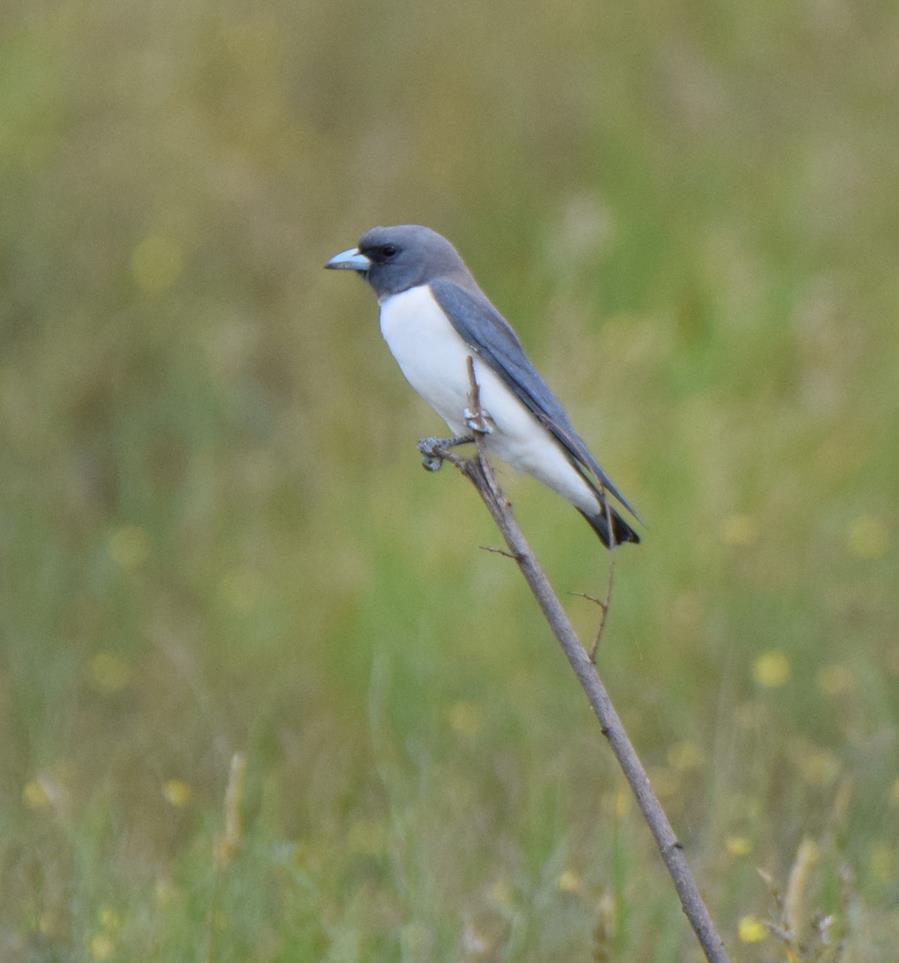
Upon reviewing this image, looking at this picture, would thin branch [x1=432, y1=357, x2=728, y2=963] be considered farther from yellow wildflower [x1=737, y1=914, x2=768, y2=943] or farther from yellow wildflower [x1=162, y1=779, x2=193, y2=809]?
yellow wildflower [x1=162, y1=779, x2=193, y2=809]

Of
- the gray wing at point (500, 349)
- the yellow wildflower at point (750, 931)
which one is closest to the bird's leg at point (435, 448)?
the gray wing at point (500, 349)

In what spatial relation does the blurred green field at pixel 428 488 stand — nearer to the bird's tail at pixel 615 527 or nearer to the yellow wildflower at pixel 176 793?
the yellow wildflower at pixel 176 793

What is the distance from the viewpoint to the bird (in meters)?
3.34

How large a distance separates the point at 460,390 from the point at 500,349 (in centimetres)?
15

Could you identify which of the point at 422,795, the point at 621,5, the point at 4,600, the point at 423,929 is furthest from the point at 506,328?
the point at 621,5

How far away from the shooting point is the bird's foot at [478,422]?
300 centimetres

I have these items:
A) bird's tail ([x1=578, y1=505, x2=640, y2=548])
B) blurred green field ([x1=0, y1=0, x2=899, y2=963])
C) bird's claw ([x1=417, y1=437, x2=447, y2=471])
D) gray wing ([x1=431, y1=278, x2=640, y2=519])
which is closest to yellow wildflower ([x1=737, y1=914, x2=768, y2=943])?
blurred green field ([x1=0, y1=0, x2=899, y2=963])

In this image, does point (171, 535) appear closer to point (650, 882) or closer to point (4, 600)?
point (4, 600)

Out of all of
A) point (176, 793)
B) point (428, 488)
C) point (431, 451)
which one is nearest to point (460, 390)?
point (431, 451)

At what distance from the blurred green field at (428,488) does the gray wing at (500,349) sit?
2.02 feet

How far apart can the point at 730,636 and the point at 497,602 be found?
689 millimetres

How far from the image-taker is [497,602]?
5.11 metres

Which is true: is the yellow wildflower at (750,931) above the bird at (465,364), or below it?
below

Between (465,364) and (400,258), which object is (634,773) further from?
(400,258)
